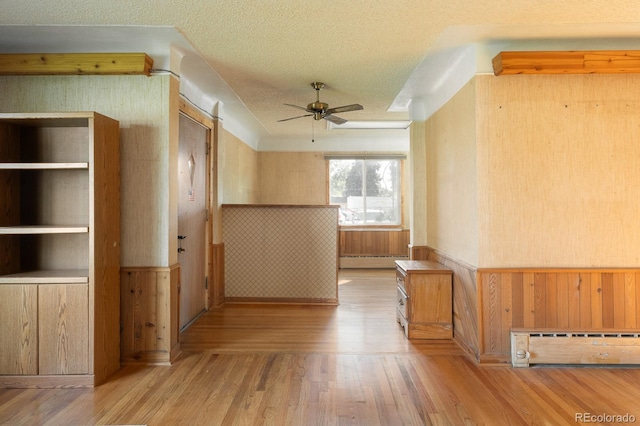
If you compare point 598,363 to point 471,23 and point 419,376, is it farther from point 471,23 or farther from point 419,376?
point 471,23

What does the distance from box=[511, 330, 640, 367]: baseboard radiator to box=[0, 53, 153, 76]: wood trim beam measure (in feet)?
12.2

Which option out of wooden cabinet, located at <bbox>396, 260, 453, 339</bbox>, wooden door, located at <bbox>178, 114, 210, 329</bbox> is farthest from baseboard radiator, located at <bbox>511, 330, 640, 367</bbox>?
wooden door, located at <bbox>178, 114, 210, 329</bbox>

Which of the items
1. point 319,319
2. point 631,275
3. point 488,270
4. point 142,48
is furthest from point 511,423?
point 142,48

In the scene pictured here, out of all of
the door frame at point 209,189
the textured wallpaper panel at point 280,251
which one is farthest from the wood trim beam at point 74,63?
the textured wallpaper panel at point 280,251

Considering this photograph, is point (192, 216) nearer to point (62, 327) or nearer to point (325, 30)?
point (62, 327)

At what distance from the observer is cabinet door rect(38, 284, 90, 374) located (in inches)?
102

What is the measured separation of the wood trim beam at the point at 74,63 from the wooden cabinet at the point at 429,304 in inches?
118

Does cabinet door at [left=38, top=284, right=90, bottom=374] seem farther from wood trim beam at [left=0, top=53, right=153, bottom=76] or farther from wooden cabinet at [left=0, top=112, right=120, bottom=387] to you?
wood trim beam at [left=0, top=53, right=153, bottom=76]

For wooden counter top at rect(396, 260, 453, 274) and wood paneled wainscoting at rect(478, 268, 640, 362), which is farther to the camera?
wooden counter top at rect(396, 260, 453, 274)

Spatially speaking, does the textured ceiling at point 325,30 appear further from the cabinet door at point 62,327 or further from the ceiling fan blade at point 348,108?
the cabinet door at point 62,327

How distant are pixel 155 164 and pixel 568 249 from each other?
11.3 ft

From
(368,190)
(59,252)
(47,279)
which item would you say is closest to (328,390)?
(47,279)

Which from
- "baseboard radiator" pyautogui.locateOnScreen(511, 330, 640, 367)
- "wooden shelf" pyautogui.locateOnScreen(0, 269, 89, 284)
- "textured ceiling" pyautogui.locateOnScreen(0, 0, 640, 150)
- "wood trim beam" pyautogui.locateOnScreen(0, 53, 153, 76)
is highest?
Answer: "textured ceiling" pyautogui.locateOnScreen(0, 0, 640, 150)

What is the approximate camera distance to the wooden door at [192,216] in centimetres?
A: 382
